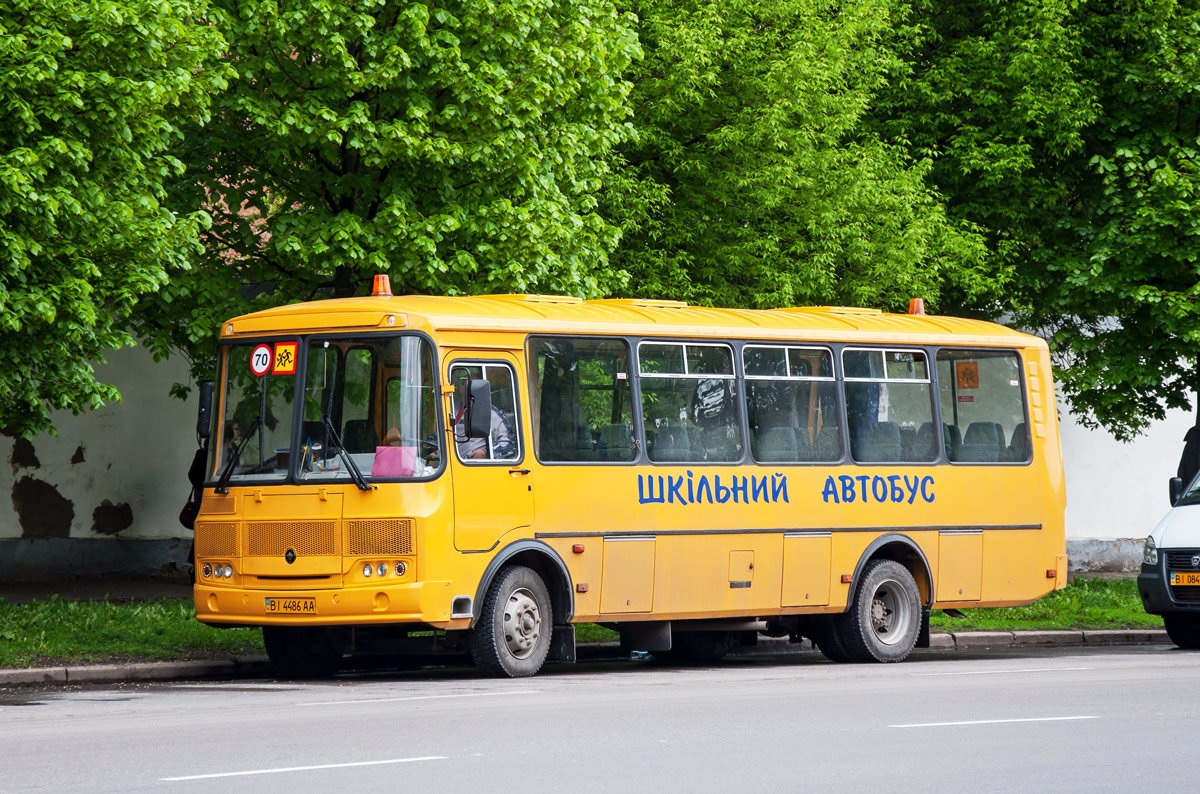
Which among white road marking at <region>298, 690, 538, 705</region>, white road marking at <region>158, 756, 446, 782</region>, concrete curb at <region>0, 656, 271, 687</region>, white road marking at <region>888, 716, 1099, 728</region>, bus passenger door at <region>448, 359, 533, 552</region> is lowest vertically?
white road marking at <region>158, 756, 446, 782</region>

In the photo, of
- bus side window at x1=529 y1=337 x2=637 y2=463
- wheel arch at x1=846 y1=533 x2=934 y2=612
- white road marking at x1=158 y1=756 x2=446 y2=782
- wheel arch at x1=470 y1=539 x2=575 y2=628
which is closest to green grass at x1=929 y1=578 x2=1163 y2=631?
wheel arch at x1=846 y1=533 x2=934 y2=612

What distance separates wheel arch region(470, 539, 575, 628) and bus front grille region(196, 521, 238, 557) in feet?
6.74

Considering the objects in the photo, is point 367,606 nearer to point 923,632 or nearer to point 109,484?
point 923,632

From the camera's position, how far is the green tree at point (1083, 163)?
2316 centimetres

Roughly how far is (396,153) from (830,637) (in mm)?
6559

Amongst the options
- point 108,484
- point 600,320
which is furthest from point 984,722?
point 108,484

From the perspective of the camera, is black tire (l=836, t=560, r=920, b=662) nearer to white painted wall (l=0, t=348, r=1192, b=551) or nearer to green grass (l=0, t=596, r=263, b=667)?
green grass (l=0, t=596, r=263, b=667)

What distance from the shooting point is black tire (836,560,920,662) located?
16.6 meters

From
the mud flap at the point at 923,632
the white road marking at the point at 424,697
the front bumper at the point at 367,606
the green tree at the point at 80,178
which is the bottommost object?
the white road marking at the point at 424,697

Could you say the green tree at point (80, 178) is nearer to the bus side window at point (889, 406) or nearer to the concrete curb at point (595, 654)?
the concrete curb at point (595, 654)

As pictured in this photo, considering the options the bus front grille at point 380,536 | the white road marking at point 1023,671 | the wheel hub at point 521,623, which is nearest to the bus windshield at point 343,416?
the bus front grille at point 380,536

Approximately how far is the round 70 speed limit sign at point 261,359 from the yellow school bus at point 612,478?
3 cm

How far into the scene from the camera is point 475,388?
44.5ft

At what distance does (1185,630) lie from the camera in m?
18.5
